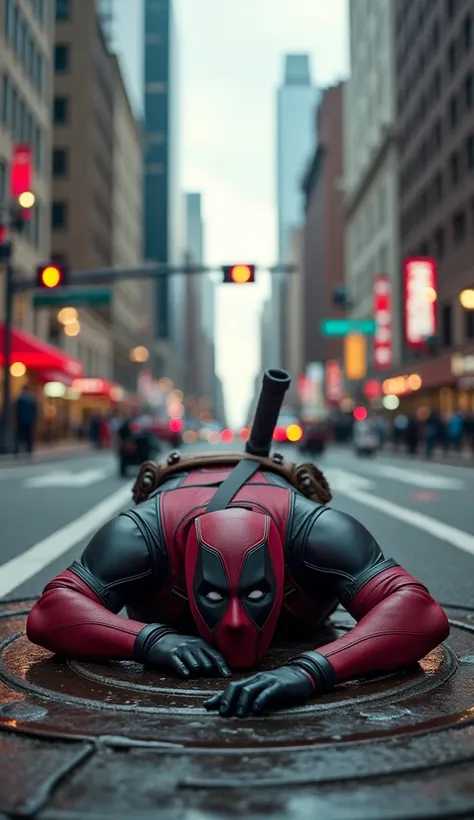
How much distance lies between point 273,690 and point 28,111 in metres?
42.5

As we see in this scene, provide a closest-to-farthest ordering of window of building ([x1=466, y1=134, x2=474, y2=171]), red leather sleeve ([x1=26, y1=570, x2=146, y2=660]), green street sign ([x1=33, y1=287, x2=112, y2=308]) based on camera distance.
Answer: red leather sleeve ([x1=26, y1=570, x2=146, y2=660]), green street sign ([x1=33, y1=287, x2=112, y2=308]), window of building ([x1=466, y1=134, x2=474, y2=171])

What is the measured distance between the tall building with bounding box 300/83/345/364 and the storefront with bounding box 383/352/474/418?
46.6 m

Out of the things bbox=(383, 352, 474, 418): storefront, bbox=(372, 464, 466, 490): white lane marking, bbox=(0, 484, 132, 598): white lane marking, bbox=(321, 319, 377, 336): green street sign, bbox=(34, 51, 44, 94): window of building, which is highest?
bbox=(34, 51, 44, 94): window of building

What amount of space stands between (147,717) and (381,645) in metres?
0.93

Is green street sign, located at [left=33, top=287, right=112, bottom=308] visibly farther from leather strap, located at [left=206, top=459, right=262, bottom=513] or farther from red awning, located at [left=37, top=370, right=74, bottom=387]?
leather strap, located at [left=206, top=459, right=262, bottom=513]

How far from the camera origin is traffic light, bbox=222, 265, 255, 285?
23.5 meters

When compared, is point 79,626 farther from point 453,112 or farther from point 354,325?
point 354,325

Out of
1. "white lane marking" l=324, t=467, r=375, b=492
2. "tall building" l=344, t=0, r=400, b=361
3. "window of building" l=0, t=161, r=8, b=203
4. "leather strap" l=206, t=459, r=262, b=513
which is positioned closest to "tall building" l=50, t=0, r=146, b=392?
"tall building" l=344, t=0, r=400, b=361

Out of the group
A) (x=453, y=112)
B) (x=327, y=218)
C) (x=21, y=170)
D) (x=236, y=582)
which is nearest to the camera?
(x=236, y=582)

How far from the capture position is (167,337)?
16075cm

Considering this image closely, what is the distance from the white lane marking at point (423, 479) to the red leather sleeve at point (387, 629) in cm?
1309

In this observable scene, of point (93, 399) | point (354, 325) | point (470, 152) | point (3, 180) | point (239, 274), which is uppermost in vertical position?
point (470, 152)

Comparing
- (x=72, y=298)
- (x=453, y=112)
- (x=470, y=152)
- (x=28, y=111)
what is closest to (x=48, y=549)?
(x=72, y=298)

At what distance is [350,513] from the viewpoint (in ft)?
37.8
